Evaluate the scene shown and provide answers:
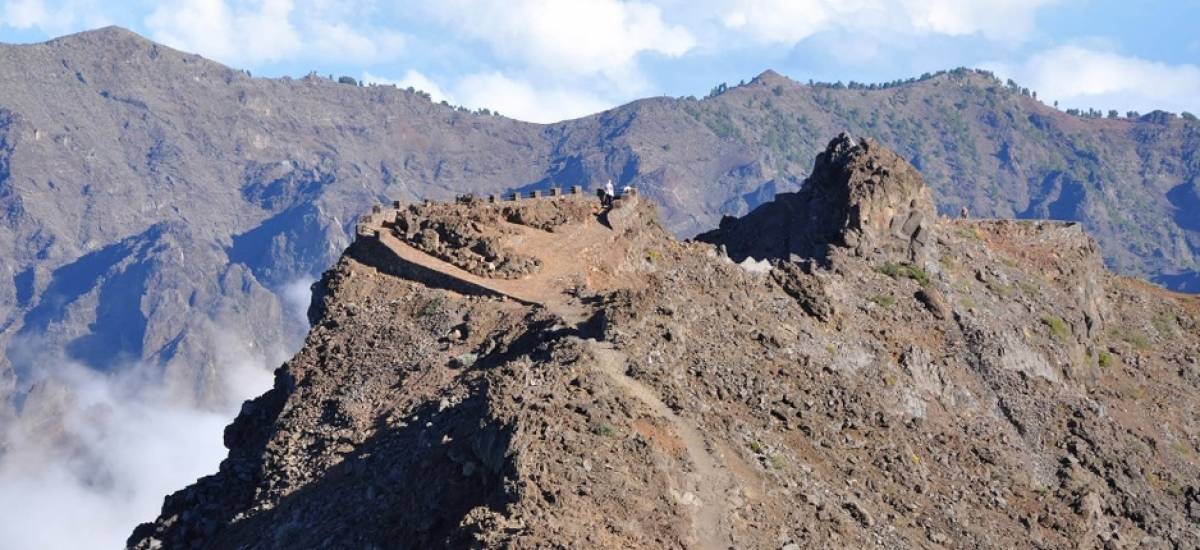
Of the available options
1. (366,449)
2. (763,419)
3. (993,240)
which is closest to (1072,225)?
(993,240)

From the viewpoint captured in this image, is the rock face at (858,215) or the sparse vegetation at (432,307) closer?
the sparse vegetation at (432,307)

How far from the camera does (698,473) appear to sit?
98.1ft

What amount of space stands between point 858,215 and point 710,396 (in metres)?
18.6

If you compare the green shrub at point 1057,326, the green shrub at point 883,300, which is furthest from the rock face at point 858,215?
the green shrub at point 1057,326

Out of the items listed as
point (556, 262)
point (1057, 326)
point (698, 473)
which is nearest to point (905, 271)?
point (1057, 326)

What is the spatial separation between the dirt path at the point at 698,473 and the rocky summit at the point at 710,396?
7 centimetres

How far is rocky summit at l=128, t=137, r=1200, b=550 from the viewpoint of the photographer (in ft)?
95.8

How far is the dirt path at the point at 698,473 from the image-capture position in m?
28.1

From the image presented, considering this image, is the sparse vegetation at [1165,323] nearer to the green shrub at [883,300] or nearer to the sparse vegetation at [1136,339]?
the sparse vegetation at [1136,339]

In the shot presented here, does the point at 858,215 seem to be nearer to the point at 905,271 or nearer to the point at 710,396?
the point at 905,271

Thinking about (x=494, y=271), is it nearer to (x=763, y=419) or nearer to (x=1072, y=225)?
(x=763, y=419)

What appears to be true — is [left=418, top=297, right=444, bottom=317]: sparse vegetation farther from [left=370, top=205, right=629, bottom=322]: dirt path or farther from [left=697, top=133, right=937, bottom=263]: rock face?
[left=697, top=133, right=937, bottom=263]: rock face

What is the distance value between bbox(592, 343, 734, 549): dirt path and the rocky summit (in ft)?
0.24

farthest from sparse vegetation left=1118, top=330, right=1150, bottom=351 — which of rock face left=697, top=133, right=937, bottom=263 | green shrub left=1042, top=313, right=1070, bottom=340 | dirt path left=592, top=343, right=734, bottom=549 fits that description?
dirt path left=592, top=343, right=734, bottom=549
